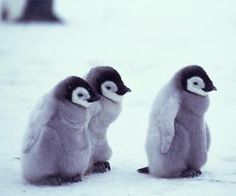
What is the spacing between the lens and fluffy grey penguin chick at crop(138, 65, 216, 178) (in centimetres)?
440

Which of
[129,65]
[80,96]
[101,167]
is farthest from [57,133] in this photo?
[129,65]

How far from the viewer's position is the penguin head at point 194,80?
14.6 feet

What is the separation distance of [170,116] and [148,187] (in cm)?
53

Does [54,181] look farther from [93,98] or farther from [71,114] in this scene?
[93,98]

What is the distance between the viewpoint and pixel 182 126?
14.6ft

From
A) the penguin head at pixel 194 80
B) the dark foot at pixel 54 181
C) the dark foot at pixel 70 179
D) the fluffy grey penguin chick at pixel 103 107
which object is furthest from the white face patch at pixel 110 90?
the dark foot at pixel 54 181

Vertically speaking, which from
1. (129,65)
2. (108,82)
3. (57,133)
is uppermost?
(108,82)

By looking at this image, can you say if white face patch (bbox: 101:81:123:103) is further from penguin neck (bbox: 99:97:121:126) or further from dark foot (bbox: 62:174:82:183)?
dark foot (bbox: 62:174:82:183)

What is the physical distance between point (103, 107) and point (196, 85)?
0.73 m

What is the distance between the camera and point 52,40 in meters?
12.2

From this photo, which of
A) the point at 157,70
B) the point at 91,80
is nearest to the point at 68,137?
the point at 91,80

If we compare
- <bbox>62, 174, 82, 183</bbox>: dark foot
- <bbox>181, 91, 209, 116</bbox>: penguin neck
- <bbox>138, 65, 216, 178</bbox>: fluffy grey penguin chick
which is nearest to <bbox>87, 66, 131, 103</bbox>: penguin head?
<bbox>138, 65, 216, 178</bbox>: fluffy grey penguin chick

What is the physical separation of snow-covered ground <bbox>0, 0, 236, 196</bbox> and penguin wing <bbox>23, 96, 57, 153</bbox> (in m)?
0.32

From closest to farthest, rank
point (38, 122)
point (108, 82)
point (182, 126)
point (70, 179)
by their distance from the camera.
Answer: point (38, 122), point (70, 179), point (182, 126), point (108, 82)
